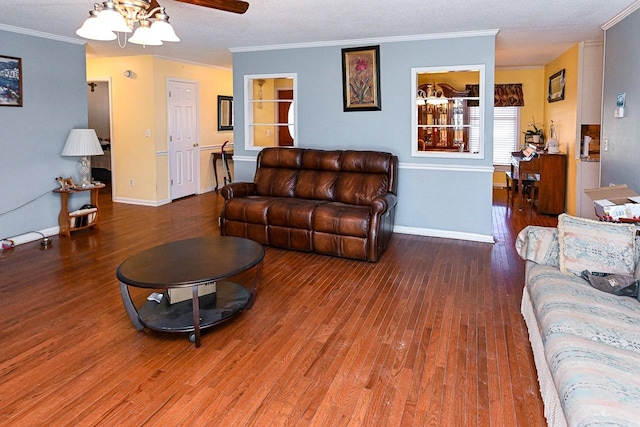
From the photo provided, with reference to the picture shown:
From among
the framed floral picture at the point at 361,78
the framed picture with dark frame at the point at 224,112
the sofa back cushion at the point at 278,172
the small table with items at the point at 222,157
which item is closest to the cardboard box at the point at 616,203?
the framed floral picture at the point at 361,78

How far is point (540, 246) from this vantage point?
3020 millimetres

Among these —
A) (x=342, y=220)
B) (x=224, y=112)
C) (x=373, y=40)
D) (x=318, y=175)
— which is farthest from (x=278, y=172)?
(x=224, y=112)

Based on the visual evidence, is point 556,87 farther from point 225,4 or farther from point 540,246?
point 225,4

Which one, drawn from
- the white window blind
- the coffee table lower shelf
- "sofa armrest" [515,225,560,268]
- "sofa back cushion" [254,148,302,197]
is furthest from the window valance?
the coffee table lower shelf

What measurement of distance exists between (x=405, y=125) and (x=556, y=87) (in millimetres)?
3323

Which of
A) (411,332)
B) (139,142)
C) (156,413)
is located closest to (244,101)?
(139,142)

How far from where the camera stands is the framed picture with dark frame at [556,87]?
6.89 metres

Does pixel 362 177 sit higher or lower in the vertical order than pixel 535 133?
lower

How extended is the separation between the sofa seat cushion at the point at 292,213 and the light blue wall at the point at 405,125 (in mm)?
1274

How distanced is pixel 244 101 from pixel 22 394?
4.74 m

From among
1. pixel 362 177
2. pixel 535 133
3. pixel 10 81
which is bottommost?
pixel 362 177

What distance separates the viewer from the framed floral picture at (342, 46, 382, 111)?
18.1 ft

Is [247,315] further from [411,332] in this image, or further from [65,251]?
[65,251]

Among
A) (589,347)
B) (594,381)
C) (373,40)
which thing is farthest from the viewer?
(373,40)
